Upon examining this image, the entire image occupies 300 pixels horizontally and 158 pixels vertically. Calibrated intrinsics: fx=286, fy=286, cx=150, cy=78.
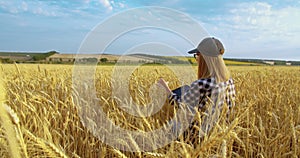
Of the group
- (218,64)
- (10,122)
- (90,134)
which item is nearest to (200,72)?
(218,64)

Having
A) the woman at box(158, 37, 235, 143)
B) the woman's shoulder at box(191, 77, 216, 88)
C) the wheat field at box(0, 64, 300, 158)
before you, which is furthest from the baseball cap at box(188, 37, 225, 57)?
the wheat field at box(0, 64, 300, 158)

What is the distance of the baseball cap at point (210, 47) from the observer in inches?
107

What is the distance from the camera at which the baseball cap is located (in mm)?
2717

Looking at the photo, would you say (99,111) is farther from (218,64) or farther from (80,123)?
(218,64)

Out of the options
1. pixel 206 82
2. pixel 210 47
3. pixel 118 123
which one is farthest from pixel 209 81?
pixel 118 123

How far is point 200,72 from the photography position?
2803 millimetres

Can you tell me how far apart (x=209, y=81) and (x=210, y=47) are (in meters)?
0.34

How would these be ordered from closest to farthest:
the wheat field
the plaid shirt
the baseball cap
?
the wheat field < the plaid shirt < the baseball cap

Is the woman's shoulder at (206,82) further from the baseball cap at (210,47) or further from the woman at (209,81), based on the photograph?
the baseball cap at (210,47)

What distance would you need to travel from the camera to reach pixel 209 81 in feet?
8.64

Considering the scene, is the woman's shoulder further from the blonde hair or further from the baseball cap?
the baseball cap

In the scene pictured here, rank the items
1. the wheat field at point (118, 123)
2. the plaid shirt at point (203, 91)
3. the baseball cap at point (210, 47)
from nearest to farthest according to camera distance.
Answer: the wheat field at point (118, 123) < the plaid shirt at point (203, 91) < the baseball cap at point (210, 47)

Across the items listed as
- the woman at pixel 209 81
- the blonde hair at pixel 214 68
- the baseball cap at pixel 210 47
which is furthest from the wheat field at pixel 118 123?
the baseball cap at pixel 210 47

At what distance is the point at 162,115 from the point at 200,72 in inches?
22.5
